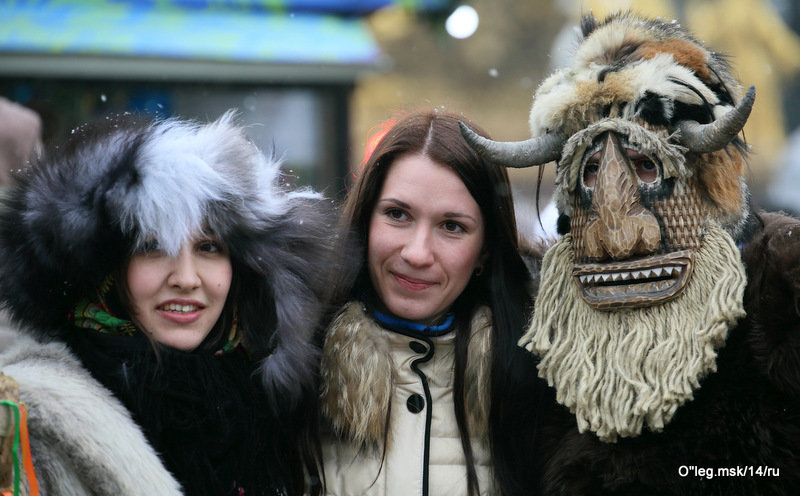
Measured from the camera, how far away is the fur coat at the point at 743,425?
7.00 feet

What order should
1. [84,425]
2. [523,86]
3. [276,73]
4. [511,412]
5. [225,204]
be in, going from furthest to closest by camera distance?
[523,86]
[276,73]
[511,412]
[225,204]
[84,425]

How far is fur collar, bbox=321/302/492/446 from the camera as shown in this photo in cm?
260

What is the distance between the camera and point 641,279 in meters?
2.36

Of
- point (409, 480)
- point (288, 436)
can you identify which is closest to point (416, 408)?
point (409, 480)

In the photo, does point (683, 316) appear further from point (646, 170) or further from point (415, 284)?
point (415, 284)

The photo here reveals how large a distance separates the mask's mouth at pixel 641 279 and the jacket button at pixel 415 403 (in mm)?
636

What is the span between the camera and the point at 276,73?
7328 millimetres

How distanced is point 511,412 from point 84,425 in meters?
1.25

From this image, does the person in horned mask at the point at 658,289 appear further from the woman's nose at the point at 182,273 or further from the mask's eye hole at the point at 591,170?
the woman's nose at the point at 182,273

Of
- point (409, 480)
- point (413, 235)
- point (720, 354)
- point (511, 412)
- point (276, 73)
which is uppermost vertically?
point (276, 73)

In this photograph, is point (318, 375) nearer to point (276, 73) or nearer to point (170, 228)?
point (170, 228)

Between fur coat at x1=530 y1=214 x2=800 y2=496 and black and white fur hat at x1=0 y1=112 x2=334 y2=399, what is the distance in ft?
3.01

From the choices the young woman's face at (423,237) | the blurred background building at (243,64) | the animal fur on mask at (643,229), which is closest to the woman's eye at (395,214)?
the young woman's face at (423,237)

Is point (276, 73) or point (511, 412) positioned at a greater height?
point (276, 73)
